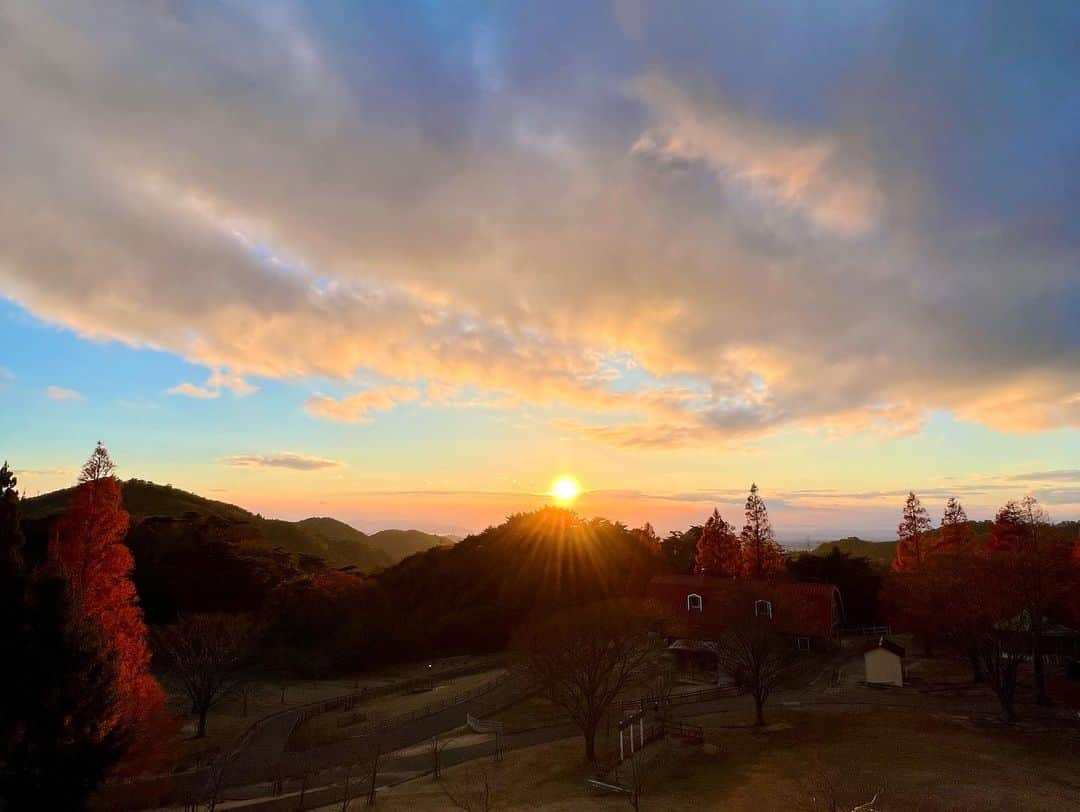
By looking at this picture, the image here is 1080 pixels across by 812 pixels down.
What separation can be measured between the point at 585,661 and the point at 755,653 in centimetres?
884

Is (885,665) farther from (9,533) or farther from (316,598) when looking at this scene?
(316,598)

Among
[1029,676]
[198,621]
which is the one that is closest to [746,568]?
[1029,676]

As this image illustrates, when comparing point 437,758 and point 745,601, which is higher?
point 745,601

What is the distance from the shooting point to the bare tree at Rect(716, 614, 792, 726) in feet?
103

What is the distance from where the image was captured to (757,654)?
31.5 m

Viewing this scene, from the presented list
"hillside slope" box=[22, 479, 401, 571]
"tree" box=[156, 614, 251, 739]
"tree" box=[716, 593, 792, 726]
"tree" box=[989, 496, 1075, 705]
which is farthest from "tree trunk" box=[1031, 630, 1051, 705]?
"hillside slope" box=[22, 479, 401, 571]

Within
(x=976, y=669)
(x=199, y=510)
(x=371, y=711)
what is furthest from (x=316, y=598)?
(x=199, y=510)

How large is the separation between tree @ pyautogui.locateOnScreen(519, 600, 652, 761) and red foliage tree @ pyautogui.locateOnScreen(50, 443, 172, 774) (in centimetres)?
1736

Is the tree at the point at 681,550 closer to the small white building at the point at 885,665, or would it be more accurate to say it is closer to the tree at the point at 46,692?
the small white building at the point at 885,665

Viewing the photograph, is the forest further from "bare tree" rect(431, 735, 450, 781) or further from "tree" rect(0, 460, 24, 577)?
"bare tree" rect(431, 735, 450, 781)

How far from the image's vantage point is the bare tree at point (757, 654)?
103 ft

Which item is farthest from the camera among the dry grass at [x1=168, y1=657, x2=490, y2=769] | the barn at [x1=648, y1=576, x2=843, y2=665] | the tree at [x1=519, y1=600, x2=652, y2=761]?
the barn at [x1=648, y1=576, x2=843, y2=665]

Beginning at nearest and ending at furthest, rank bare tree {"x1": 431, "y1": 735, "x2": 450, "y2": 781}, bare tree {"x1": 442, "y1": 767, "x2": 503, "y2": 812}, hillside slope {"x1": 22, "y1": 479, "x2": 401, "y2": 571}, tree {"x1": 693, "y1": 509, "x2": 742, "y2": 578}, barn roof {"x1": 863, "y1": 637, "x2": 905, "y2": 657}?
bare tree {"x1": 442, "y1": 767, "x2": 503, "y2": 812} < bare tree {"x1": 431, "y1": 735, "x2": 450, "y2": 781} < barn roof {"x1": 863, "y1": 637, "x2": 905, "y2": 657} < tree {"x1": 693, "y1": 509, "x2": 742, "y2": 578} < hillside slope {"x1": 22, "y1": 479, "x2": 401, "y2": 571}

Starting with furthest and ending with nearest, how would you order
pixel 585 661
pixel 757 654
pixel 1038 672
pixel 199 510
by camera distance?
pixel 199 510
pixel 1038 672
pixel 757 654
pixel 585 661
